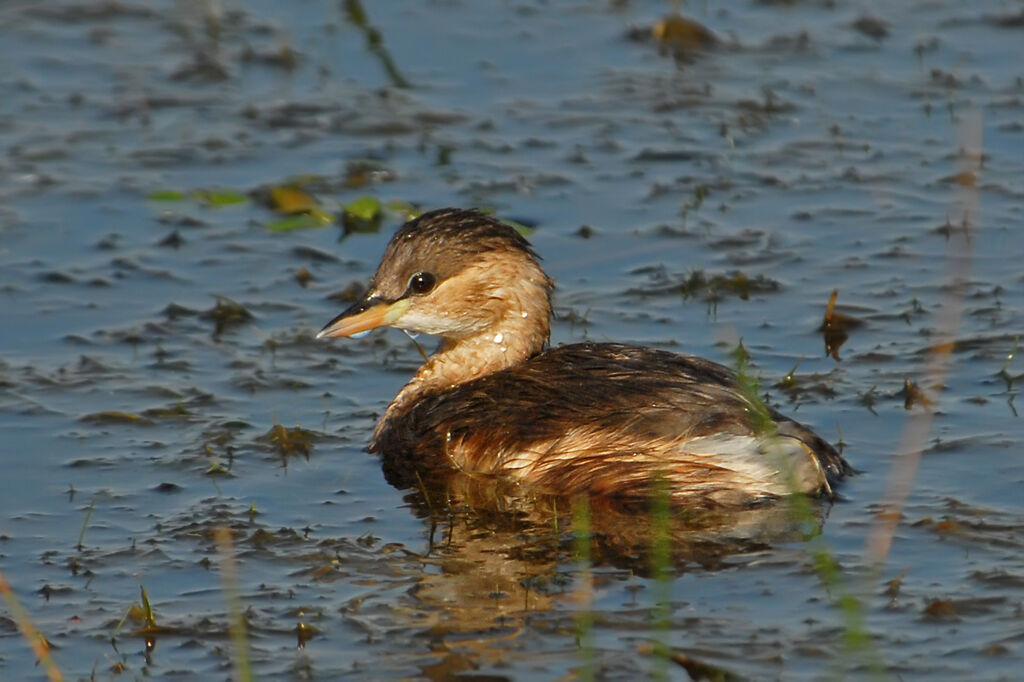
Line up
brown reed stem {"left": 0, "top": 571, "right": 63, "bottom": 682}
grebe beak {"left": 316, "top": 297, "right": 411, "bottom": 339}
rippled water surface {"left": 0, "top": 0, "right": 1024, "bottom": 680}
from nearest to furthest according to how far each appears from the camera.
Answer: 1. brown reed stem {"left": 0, "top": 571, "right": 63, "bottom": 682}
2. rippled water surface {"left": 0, "top": 0, "right": 1024, "bottom": 680}
3. grebe beak {"left": 316, "top": 297, "right": 411, "bottom": 339}

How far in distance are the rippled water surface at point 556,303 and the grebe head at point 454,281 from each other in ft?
1.80

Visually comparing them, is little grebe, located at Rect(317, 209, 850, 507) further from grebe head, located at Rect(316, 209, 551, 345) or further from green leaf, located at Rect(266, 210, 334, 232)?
green leaf, located at Rect(266, 210, 334, 232)

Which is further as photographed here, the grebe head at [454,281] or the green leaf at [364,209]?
the green leaf at [364,209]

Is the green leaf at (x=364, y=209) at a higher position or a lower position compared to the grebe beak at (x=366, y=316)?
lower

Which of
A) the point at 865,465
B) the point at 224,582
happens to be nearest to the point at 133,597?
the point at 224,582

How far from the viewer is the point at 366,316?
7.43 meters

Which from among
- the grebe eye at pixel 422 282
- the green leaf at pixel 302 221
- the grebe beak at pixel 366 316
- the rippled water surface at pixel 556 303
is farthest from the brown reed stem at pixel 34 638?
the green leaf at pixel 302 221

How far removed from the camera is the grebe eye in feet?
24.4

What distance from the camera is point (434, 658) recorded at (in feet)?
17.7

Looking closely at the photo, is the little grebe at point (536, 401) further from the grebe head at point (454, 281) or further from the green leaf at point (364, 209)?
the green leaf at point (364, 209)

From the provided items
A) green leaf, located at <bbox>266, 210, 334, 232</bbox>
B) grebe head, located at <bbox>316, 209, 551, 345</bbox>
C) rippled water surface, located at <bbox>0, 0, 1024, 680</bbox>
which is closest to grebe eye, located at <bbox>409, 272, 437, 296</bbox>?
grebe head, located at <bbox>316, 209, 551, 345</bbox>

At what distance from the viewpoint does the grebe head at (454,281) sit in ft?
24.4

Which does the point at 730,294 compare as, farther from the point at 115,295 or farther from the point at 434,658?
the point at 434,658

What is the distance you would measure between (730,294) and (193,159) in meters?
3.58
